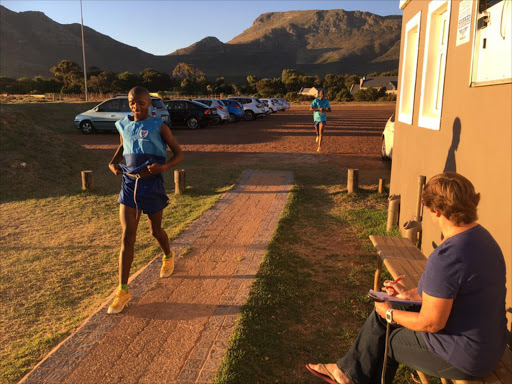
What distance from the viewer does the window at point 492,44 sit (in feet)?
10.1

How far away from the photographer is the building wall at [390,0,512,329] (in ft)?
10.1

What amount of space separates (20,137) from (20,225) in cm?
552

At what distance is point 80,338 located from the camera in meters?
3.39

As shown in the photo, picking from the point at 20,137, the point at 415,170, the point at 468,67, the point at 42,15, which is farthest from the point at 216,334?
the point at 42,15

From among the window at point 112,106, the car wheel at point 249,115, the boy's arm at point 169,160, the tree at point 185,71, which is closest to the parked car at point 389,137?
the boy's arm at point 169,160

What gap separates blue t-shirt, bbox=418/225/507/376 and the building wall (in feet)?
3.45

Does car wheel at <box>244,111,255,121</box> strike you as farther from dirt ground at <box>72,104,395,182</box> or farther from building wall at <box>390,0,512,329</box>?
building wall at <box>390,0,512,329</box>

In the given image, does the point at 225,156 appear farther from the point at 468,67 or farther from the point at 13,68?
the point at 13,68

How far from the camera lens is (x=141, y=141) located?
12.7 ft

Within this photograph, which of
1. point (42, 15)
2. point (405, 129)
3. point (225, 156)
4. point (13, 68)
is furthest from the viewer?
point (42, 15)

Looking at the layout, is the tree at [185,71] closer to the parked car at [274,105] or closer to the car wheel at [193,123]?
the parked car at [274,105]

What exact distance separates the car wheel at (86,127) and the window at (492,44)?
18668 mm

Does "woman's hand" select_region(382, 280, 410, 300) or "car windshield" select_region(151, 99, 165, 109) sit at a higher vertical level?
"car windshield" select_region(151, 99, 165, 109)

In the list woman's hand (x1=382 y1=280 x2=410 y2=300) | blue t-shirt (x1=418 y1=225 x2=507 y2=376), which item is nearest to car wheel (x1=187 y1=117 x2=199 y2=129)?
woman's hand (x1=382 y1=280 x2=410 y2=300)
